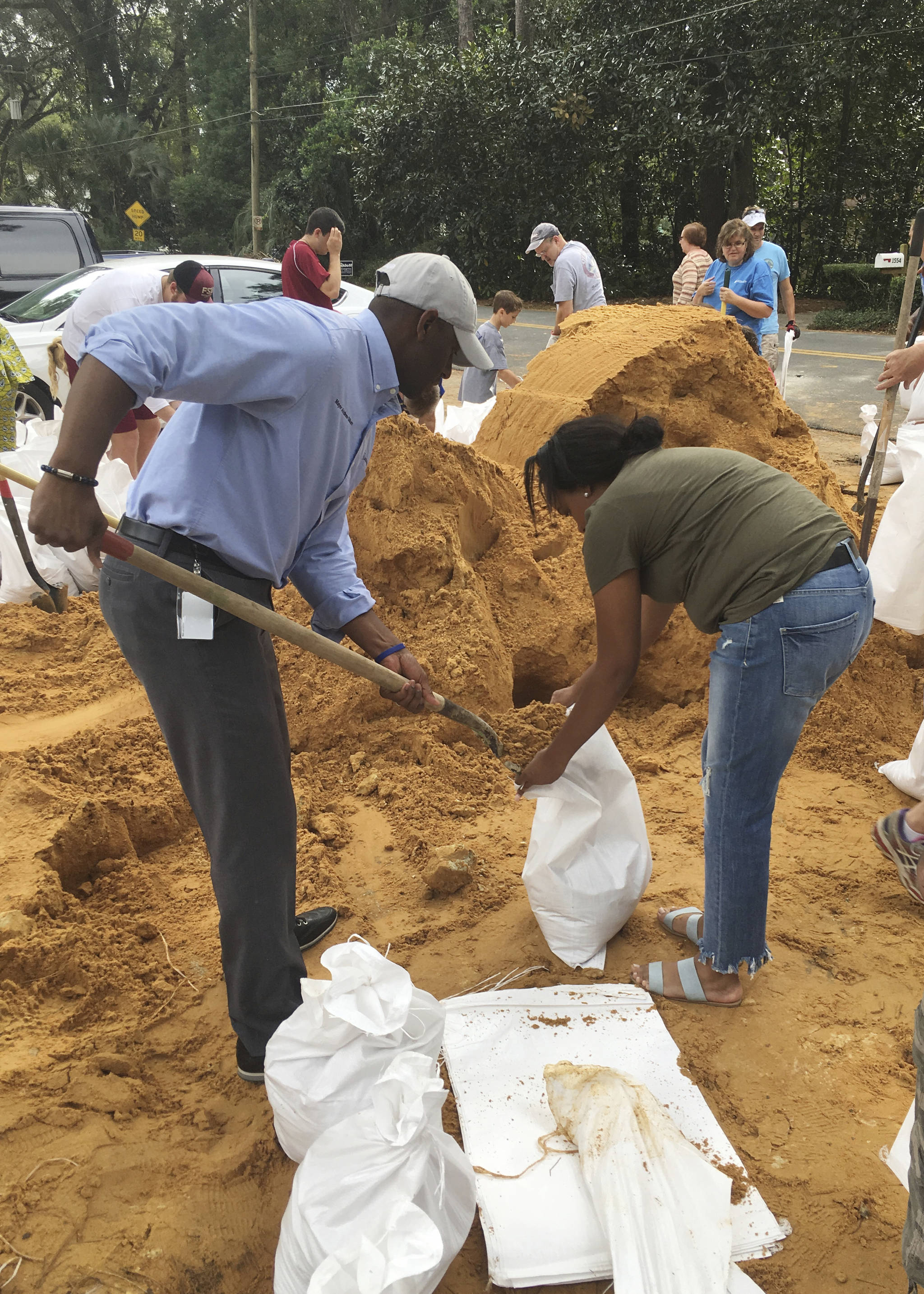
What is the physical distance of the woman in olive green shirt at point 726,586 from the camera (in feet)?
6.68

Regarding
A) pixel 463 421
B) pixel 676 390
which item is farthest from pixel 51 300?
pixel 676 390

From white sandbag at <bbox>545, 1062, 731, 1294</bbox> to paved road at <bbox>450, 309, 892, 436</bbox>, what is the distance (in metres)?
7.62

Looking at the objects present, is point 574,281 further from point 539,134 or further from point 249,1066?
point 539,134

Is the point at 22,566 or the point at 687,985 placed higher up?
the point at 22,566

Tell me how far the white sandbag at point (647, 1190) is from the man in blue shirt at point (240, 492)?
0.76m

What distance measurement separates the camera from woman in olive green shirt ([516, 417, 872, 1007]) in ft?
6.68

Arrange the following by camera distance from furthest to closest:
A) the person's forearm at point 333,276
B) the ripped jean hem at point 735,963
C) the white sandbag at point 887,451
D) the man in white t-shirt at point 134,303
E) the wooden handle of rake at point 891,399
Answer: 1. the person's forearm at point 333,276
2. the white sandbag at point 887,451
3. the man in white t-shirt at point 134,303
4. the wooden handle of rake at point 891,399
5. the ripped jean hem at point 735,963

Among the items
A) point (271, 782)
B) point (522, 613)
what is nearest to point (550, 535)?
point (522, 613)

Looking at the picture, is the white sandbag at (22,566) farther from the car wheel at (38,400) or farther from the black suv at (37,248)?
the black suv at (37,248)

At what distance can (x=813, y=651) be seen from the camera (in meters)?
2.05

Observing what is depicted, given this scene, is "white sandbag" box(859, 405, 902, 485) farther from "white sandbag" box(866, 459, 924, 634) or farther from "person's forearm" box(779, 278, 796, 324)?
"person's forearm" box(779, 278, 796, 324)

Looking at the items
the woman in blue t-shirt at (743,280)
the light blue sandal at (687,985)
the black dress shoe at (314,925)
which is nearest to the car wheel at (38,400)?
the woman in blue t-shirt at (743,280)

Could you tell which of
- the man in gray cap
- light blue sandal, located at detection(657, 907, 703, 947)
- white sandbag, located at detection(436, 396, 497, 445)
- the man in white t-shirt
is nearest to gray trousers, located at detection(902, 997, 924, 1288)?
light blue sandal, located at detection(657, 907, 703, 947)

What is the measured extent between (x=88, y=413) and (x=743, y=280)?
613 cm
